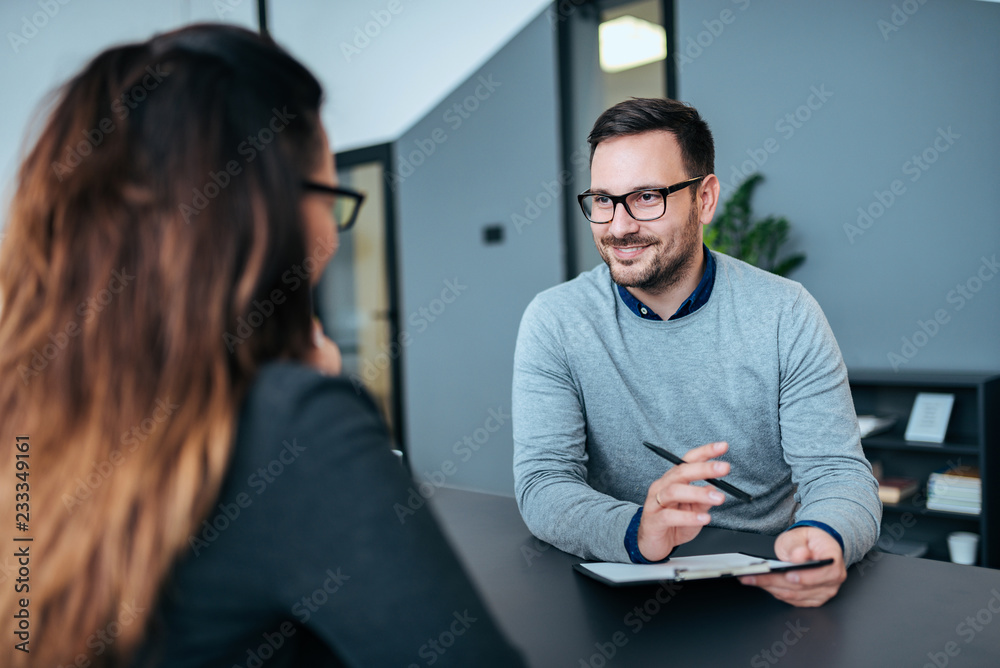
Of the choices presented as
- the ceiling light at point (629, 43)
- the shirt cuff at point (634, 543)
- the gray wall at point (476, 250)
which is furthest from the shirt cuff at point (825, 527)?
the ceiling light at point (629, 43)

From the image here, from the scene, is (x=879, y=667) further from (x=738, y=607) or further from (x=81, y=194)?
(x=81, y=194)

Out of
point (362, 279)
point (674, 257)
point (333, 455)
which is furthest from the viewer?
point (362, 279)

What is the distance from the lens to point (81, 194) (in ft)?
1.83

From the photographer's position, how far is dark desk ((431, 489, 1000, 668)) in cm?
80

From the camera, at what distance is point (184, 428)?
53cm

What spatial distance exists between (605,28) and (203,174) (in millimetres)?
3946

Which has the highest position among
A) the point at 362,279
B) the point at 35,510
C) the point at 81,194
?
the point at 81,194

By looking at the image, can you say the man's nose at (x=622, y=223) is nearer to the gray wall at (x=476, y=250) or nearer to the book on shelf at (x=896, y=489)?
the book on shelf at (x=896, y=489)

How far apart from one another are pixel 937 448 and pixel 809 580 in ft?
6.87

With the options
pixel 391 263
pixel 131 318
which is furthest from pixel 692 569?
pixel 391 263

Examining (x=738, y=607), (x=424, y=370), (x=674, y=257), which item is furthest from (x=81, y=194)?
(x=424, y=370)

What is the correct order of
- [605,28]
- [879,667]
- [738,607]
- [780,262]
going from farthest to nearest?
[605,28], [780,262], [738,607], [879,667]

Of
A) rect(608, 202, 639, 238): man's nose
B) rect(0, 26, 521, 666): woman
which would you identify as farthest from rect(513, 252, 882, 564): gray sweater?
rect(0, 26, 521, 666): woman

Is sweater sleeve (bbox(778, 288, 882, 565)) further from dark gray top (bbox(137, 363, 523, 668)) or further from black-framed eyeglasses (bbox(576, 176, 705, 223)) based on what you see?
dark gray top (bbox(137, 363, 523, 668))
